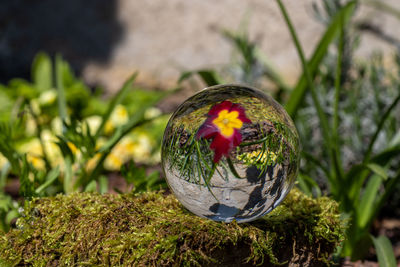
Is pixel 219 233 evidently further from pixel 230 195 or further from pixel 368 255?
pixel 368 255

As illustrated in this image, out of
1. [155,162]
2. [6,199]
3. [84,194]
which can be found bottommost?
[155,162]

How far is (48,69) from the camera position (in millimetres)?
4070

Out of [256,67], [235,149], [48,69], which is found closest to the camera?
[235,149]

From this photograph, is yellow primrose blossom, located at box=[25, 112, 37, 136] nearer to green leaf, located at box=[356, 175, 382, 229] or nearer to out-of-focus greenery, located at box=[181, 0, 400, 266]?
out-of-focus greenery, located at box=[181, 0, 400, 266]

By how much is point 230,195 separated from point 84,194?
2.01 feet

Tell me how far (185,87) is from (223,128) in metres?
2.90

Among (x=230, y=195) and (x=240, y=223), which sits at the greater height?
(x=230, y=195)

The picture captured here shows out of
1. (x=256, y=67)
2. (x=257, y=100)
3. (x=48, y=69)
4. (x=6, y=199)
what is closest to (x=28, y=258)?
(x=6, y=199)

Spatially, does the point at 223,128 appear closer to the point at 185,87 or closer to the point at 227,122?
the point at 227,122

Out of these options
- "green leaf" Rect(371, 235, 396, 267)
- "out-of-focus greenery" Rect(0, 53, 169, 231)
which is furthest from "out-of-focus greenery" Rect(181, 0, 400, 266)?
"out-of-focus greenery" Rect(0, 53, 169, 231)

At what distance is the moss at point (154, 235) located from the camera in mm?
1206

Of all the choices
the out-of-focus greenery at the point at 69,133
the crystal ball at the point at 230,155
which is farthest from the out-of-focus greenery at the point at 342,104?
the crystal ball at the point at 230,155

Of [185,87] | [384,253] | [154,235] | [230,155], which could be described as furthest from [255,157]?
[185,87]

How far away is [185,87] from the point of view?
402cm
